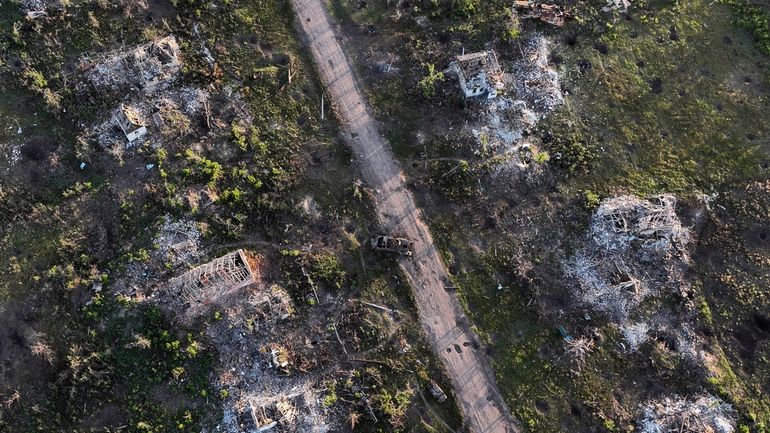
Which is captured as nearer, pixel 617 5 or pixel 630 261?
pixel 630 261

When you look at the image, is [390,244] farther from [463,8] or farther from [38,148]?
[38,148]

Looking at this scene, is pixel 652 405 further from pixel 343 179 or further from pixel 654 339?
pixel 343 179

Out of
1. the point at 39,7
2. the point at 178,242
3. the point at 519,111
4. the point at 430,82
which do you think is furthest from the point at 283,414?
the point at 39,7

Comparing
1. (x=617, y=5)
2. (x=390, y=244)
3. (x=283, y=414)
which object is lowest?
(x=283, y=414)

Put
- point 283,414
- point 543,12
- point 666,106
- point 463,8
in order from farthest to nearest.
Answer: point 543,12 < point 463,8 < point 666,106 < point 283,414

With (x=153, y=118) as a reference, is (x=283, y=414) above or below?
below

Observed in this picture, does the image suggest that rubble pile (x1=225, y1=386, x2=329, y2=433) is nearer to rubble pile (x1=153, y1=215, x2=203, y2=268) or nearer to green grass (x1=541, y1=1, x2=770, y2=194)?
rubble pile (x1=153, y1=215, x2=203, y2=268)

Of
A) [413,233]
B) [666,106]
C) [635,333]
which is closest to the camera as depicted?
[635,333]

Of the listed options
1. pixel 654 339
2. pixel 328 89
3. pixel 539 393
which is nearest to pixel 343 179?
pixel 328 89

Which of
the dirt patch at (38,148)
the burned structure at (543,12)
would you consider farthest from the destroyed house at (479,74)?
the dirt patch at (38,148)
